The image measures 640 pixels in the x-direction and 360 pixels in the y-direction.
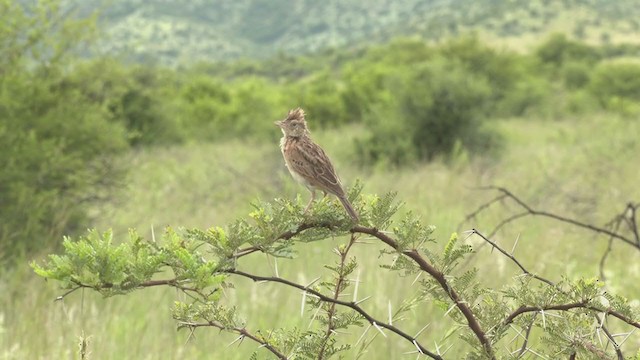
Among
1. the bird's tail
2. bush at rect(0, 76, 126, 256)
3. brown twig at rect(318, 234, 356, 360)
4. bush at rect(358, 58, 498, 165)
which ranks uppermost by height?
the bird's tail

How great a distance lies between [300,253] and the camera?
5.99 m

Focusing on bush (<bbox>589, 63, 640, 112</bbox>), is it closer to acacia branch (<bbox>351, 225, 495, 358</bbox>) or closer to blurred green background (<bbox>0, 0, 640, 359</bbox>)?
blurred green background (<bbox>0, 0, 640, 359</bbox>)

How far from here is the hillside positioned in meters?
79.6

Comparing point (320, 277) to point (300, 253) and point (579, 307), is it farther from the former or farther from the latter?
point (300, 253)

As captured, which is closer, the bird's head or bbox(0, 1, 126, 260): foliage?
the bird's head

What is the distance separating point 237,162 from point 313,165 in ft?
43.9

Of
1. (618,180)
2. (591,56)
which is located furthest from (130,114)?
(591,56)

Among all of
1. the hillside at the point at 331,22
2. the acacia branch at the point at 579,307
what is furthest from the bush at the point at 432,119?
the hillside at the point at 331,22

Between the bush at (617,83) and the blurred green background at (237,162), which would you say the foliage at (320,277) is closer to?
the blurred green background at (237,162)

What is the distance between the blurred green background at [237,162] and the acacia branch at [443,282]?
20.6 inches

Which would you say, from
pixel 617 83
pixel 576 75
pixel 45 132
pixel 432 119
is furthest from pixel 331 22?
pixel 45 132

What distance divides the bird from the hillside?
71.1 meters

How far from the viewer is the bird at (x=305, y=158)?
1989 mm

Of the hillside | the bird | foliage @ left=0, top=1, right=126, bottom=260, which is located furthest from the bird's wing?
the hillside
